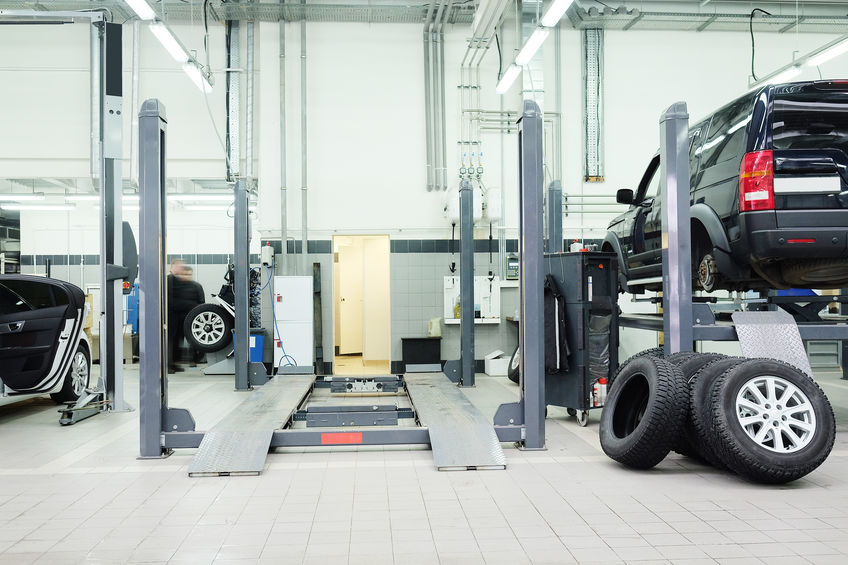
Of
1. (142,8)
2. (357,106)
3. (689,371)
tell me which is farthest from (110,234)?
(689,371)

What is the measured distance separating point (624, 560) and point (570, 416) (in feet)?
12.0

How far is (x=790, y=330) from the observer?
4746 mm

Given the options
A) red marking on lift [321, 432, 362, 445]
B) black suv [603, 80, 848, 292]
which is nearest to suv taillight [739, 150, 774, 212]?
black suv [603, 80, 848, 292]

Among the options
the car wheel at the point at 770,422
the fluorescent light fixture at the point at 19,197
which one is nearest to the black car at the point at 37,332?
the car wheel at the point at 770,422

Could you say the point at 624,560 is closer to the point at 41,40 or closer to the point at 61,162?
the point at 61,162

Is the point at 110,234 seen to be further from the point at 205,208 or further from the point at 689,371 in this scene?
the point at 205,208

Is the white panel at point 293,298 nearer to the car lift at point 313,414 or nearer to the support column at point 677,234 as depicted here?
the car lift at point 313,414

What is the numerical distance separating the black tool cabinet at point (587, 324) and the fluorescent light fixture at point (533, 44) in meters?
2.81

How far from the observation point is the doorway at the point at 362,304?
11.7m

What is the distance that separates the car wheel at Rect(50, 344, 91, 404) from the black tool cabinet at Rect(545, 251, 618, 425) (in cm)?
485

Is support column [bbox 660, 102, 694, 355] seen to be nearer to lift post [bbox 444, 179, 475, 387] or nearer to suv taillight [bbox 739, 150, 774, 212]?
suv taillight [bbox 739, 150, 774, 212]

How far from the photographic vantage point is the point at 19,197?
11625 millimetres

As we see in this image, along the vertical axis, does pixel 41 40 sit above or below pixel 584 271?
above

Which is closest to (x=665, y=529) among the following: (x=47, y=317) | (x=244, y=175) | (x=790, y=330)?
(x=790, y=330)
